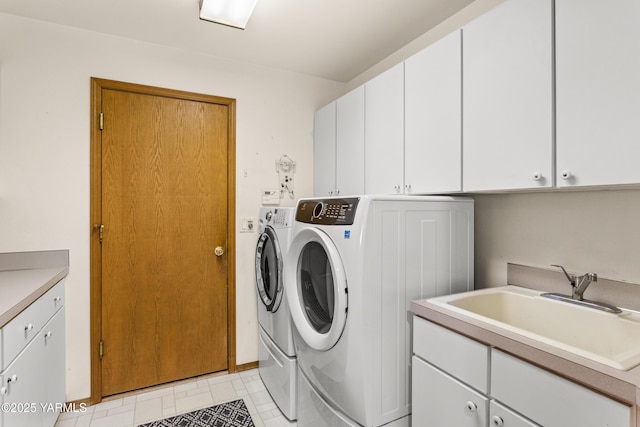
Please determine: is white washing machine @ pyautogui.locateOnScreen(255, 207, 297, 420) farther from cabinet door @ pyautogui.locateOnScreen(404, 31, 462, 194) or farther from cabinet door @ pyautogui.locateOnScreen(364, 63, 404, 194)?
cabinet door @ pyautogui.locateOnScreen(404, 31, 462, 194)

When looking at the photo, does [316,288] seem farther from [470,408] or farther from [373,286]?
[470,408]

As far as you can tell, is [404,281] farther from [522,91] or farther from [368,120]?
[368,120]

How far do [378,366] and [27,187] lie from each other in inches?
88.8

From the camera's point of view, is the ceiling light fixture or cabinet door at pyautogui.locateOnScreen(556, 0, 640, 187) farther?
the ceiling light fixture

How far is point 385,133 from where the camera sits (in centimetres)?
192

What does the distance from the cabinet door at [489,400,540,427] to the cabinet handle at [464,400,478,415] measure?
0.05m

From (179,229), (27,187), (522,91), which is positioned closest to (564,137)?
(522,91)

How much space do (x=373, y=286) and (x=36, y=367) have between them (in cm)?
161

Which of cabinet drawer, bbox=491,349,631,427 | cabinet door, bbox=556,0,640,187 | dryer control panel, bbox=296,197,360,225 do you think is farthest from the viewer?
dryer control panel, bbox=296,197,360,225

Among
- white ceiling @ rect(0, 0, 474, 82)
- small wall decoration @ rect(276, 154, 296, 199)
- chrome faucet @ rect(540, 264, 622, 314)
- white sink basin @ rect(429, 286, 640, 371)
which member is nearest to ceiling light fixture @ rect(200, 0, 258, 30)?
white ceiling @ rect(0, 0, 474, 82)

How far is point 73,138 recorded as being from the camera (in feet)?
6.81

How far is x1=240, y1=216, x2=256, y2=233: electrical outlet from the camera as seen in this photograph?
101 inches

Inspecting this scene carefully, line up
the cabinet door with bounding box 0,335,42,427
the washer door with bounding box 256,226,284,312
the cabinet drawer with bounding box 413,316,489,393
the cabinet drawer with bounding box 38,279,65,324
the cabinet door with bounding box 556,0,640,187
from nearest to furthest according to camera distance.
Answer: the cabinet door with bounding box 556,0,640,187 < the cabinet drawer with bounding box 413,316,489,393 < the cabinet door with bounding box 0,335,42,427 < the cabinet drawer with bounding box 38,279,65,324 < the washer door with bounding box 256,226,284,312

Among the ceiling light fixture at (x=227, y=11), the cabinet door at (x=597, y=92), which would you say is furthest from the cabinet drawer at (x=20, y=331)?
the cabinet door at (x=597, y=92)
